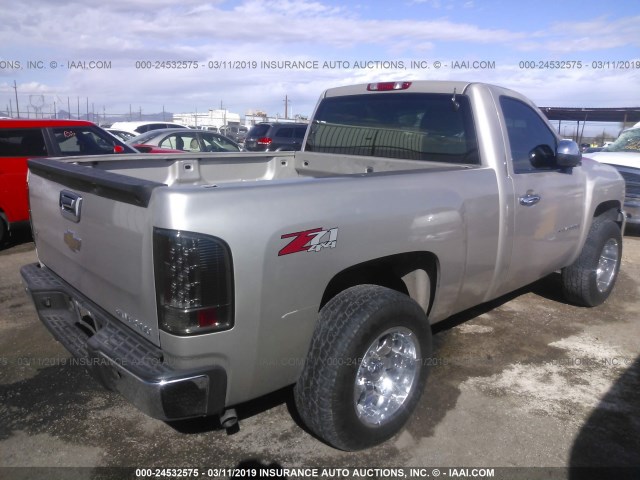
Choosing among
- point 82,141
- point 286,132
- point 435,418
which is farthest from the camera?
point 286,132

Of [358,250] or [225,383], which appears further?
[358,250]

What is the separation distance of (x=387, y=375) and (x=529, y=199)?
5.48 ft

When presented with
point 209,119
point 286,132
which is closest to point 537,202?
point 286,132

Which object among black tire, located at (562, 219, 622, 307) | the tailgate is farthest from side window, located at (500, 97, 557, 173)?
the tailgate

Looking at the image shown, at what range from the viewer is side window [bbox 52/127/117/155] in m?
7.23

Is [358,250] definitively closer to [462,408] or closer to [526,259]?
[462,408]

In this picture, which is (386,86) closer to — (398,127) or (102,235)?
(398,127)

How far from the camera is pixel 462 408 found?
10.7 ft

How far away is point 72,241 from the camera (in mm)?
2760

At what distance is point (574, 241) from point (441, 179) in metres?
2.04

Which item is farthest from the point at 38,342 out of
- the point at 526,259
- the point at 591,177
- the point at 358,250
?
the point at 591,177

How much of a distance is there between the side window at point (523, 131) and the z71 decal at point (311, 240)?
1864 mm

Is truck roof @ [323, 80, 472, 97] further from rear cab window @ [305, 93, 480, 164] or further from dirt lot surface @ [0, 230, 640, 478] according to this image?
dirt lot surface @ [0, 230, 640, 478]

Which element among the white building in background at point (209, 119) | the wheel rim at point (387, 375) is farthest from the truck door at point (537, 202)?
the white building in background at point (209, 119)
